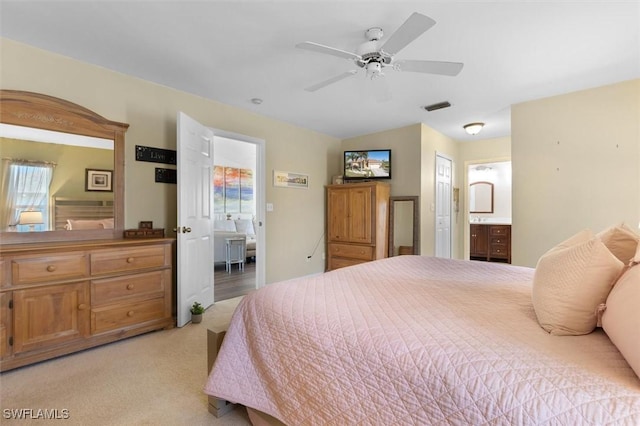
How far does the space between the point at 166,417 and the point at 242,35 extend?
8.18ft

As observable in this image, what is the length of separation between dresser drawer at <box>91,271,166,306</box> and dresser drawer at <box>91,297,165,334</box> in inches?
2.4

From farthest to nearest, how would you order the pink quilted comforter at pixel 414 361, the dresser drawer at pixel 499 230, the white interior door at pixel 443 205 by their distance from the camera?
the dresser drawer at pixel 499 230 → the white interior door at pixel 443 205 → the pink quilted comforter at pixel 414 361

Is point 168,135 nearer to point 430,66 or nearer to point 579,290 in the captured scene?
point 430,66

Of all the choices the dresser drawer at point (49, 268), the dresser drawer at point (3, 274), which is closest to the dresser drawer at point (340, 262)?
the dresser drawer at point (49, 268)

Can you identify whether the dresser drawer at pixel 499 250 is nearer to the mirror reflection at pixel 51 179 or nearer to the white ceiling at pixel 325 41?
the white ceiling at pixel 325 41

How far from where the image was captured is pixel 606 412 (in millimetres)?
627

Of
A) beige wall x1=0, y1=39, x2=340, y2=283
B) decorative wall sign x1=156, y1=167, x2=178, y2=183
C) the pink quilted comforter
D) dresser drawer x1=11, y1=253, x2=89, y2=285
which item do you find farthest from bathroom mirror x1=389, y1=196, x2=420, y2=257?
dresser drawer x1=11, y1=253, x2=89, y2=285

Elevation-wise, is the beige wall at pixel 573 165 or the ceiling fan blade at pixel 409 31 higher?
the ceiling fan blade at pixel 409 31

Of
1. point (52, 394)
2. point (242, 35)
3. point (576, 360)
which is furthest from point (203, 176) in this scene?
point (576, 360)

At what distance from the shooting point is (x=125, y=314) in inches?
92.8

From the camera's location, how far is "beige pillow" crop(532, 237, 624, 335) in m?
0.94

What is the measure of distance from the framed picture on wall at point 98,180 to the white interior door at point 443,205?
14.6 feet

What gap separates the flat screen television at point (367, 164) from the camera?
179 inches

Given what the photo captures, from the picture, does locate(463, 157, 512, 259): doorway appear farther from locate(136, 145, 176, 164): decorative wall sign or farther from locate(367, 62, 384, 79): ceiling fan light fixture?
locate(136, 145, 176, 164): decorative wall sign
